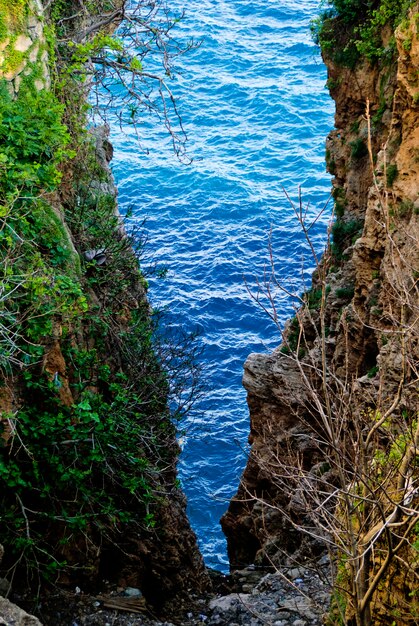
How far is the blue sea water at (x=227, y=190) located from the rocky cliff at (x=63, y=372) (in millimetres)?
7844

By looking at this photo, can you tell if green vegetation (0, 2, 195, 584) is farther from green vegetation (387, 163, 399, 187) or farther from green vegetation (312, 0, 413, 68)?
green vegetation (312, 0, 413, 68)

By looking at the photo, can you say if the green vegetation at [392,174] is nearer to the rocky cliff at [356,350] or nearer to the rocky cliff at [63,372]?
the rocky cliff at [356,350]

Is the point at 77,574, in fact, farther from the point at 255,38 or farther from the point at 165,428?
the point at 255,38

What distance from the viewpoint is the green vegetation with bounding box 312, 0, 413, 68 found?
1488cm

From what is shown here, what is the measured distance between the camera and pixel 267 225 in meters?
31.1

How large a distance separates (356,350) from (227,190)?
70.7 feet

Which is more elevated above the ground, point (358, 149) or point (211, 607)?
point (358, 149)

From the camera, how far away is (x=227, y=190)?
112 feet

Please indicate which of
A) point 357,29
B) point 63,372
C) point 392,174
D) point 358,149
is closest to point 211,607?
point 63,372

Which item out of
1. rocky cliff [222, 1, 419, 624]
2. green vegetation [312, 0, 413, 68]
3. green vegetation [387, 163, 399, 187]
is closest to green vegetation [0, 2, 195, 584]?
rocky cliff [222, 1, 419, 624]

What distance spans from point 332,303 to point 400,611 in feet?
27.9

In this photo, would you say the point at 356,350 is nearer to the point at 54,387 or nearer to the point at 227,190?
the point at 54,387

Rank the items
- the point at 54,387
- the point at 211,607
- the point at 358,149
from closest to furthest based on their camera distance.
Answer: the point at 54,387 < the point at 211,607 < the point at 358,149

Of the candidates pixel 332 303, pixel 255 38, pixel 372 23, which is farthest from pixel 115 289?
pixel 255 38
